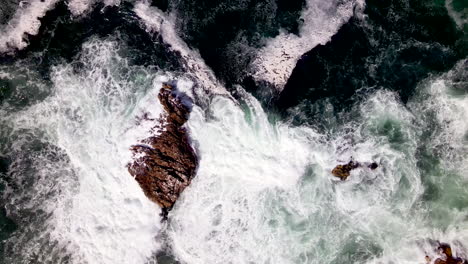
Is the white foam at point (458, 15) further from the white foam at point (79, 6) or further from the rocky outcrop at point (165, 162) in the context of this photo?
the white foam at point (79, 6)

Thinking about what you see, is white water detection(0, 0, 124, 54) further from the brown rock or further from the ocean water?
the brown rock

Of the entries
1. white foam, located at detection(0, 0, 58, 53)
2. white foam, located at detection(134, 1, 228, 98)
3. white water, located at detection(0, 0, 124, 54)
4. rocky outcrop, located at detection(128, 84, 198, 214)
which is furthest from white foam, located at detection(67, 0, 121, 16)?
rocky outcrop, located at detection(128, 84, 198, 214)

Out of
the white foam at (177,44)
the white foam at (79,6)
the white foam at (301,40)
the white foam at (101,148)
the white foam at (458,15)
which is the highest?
the white foam at (458,15)

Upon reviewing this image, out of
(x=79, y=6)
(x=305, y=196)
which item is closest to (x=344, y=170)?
(x=305, y=196)

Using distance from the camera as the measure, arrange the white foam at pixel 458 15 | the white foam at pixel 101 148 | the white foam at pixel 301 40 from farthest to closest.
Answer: the white foam at pixel 458 15, the white foam at pixel 301 40, the white foam at pixel 101 148

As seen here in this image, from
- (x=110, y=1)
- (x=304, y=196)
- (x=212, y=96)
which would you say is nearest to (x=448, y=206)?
(x=304, y=196)

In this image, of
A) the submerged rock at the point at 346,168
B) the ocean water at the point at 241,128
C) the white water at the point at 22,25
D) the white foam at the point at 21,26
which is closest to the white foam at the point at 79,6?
the ocean water at the point at 241,128
